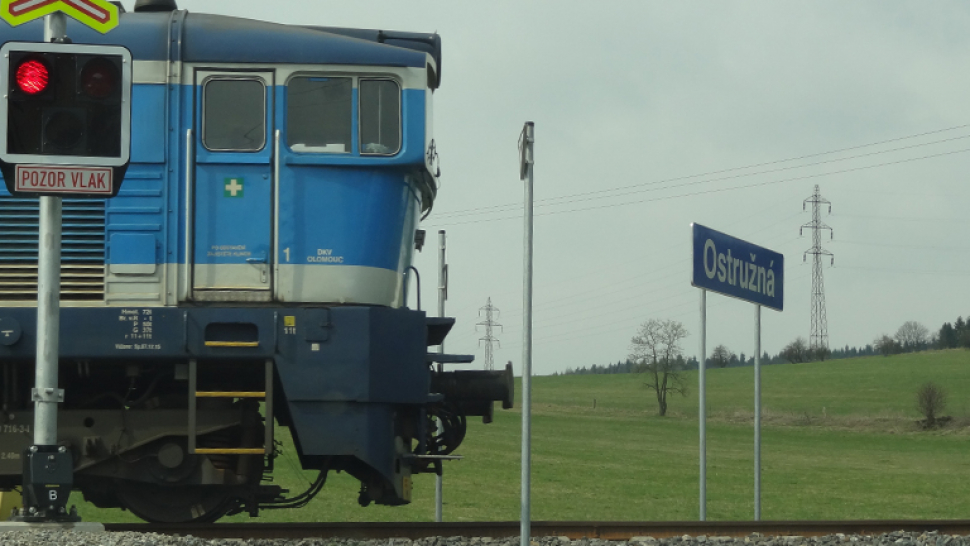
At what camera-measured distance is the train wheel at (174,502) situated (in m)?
8.96

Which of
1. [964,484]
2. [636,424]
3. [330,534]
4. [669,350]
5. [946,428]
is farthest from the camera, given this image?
[669,350]

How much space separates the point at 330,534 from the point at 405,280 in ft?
7.63

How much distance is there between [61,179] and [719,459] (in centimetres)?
3062

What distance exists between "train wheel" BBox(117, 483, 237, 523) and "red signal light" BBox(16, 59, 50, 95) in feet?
12.7

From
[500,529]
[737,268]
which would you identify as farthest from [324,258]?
[737,268]

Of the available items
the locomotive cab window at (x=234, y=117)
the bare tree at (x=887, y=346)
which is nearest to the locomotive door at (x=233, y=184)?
the locomotive cab window at (x=234, y=117)

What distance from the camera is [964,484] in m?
25.7

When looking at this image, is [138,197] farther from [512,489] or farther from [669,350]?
[669,350]

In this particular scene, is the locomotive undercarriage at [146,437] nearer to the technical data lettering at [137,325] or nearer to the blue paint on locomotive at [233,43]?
the technical data lettering at [137,325]

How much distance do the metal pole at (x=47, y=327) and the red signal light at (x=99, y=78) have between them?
72 cm

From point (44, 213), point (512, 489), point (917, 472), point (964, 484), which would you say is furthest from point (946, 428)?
point (44, 213)

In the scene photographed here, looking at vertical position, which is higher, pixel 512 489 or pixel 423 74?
pixel 423 74

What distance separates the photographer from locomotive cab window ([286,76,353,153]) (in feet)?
28.5

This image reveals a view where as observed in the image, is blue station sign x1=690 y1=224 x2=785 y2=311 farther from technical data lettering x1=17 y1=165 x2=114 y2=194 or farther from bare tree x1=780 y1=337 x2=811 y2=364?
bare tree x1=780 y1=337 x2=811 y2=364
